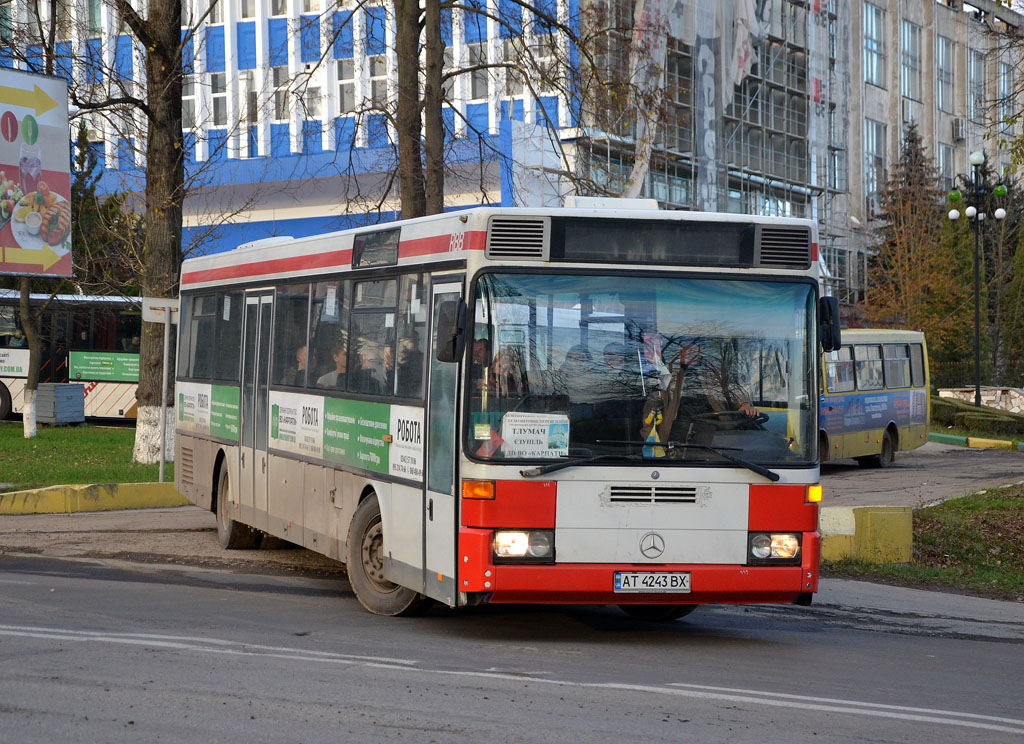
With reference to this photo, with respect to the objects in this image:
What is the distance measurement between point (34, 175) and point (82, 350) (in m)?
16.4

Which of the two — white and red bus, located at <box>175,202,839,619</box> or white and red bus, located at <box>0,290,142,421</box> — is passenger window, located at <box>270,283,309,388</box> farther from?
white and red bus, located at <box>0,290,142,421</box>

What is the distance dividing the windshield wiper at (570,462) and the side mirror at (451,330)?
32.7 inches

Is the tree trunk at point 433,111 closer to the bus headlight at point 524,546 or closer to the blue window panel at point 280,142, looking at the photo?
the bus headlight at point 524,546

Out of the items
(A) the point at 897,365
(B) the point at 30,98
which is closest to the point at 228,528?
(B) the point at 30,98

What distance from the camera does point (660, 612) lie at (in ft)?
33.2

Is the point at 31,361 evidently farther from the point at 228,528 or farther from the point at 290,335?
the point at 290,335

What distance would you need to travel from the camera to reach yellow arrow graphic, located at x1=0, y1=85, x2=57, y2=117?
20.4m

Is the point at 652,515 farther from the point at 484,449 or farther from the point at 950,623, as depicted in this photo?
the point at 950,623

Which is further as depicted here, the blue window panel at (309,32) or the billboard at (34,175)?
the blue window panel at (309,32)

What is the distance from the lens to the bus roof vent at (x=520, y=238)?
8.54m

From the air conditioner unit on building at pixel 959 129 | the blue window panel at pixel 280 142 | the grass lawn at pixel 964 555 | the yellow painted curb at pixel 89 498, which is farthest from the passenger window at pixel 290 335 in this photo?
the air conditioner unit on building at pixel 959 129

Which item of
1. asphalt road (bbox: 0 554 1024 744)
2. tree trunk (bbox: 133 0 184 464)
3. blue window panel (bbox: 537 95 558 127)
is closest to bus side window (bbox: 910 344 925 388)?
blue window panel (bbox: 537 95 558 127)

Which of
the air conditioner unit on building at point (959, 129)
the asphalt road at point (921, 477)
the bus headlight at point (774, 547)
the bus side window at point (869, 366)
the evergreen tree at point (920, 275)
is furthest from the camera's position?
the air conditioner unit on building at point (959, 129)

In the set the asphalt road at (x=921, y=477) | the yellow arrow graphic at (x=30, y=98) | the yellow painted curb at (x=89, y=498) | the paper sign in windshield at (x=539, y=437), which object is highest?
the yellow arrow graphic at (x=30, y=98)
